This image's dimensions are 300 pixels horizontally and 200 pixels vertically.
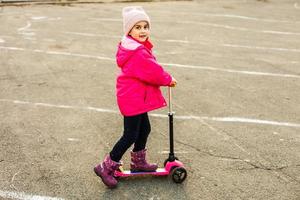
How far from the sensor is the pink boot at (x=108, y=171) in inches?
190

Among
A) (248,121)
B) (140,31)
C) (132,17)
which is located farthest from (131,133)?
(248,121)

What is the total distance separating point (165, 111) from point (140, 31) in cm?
257

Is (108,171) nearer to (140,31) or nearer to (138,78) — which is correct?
(138,78)

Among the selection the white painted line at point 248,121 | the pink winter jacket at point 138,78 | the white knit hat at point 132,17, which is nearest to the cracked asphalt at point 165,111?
the white painted line at point 248,121

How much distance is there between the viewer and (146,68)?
452cm

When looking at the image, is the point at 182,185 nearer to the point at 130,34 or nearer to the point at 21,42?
the point at 130,34

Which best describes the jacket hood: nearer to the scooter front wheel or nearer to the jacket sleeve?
the jacket sleeve

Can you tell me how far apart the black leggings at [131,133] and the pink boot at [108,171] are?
0.17 feet

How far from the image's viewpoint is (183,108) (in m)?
7.11

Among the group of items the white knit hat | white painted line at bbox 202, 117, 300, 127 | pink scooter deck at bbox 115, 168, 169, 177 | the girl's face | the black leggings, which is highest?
the white knit hat

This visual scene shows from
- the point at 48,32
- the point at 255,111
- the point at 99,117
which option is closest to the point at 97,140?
the point at 99,117

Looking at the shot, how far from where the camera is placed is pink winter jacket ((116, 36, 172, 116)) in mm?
4516

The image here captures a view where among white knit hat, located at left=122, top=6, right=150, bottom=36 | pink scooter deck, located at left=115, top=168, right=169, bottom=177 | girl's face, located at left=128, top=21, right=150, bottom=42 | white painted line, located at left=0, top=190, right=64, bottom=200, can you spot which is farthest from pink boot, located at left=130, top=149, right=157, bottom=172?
white knit hat, located at left=122, top=6, right=150, bottom=36

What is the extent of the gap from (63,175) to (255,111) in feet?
10.4
